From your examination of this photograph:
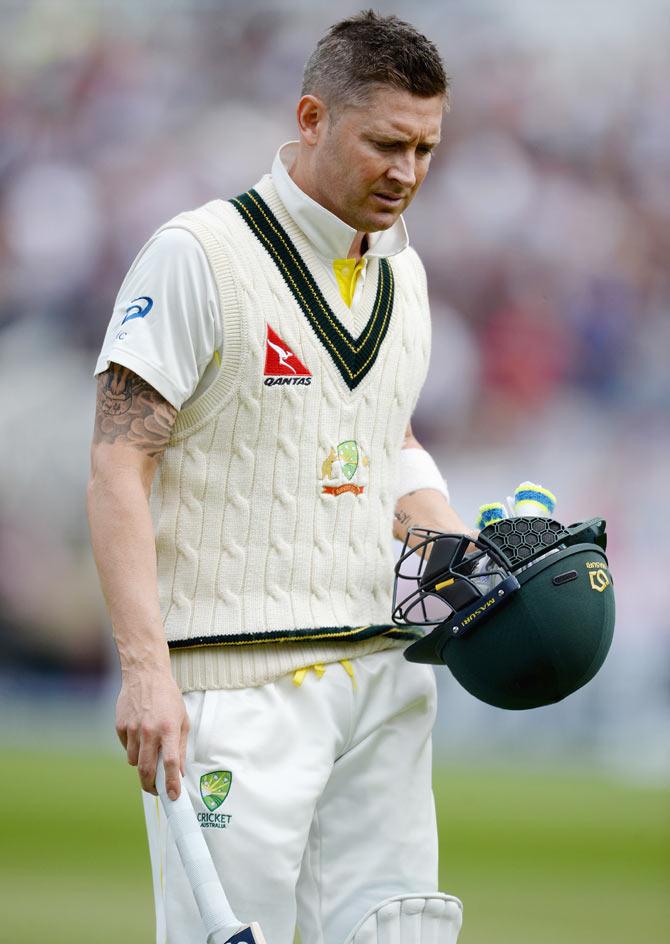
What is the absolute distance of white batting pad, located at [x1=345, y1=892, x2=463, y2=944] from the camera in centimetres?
190

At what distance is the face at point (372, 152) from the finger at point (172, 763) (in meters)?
0.73

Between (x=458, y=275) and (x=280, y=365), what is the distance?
149 inches

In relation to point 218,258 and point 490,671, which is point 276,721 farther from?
point 218,258

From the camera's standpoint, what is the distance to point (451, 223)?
18.5ft

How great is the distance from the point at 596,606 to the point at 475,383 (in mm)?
3682

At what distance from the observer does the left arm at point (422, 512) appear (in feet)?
7.13

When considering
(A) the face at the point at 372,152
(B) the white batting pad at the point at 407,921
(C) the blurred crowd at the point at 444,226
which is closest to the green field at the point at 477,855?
(C) the blurred crowd at the point at 444,226

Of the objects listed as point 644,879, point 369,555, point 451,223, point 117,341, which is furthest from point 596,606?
point 451,223

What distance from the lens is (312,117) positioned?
1.96 metres

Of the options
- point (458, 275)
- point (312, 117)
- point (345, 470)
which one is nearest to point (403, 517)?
point (345, 470)

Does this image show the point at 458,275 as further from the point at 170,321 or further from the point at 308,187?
the point at 170,321

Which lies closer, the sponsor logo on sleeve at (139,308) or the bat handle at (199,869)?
the bat handle at (199,869)

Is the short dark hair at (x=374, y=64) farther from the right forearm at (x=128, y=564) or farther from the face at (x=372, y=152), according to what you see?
the right forearm at (x=128, y=564)

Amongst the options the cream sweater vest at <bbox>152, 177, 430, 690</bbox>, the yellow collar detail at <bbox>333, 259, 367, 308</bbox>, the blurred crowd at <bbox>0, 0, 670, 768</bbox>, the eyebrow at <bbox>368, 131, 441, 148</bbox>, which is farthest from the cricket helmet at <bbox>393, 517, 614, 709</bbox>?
the blurred crowd at <bbox>0, 0, 670, 768</bbox>
